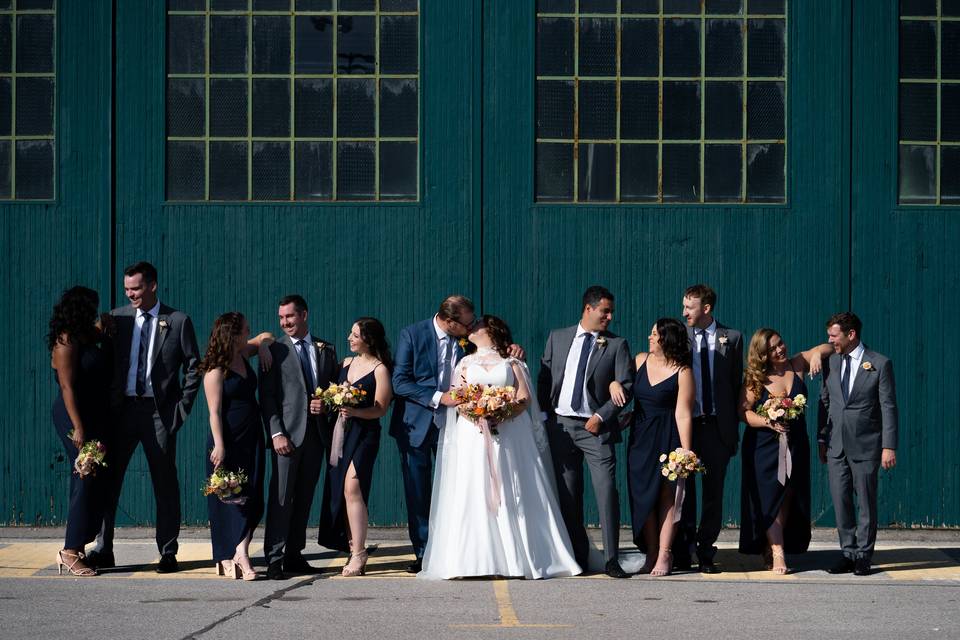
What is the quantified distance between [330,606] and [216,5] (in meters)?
6.32

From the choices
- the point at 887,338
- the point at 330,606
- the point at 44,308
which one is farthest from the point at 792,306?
the point at 44,308

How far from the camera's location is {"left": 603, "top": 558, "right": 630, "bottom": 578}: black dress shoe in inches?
448

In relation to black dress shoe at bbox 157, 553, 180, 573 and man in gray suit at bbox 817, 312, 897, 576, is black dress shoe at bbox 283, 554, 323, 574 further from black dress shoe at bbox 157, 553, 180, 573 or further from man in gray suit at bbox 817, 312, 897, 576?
man in gray suit at bbox 817, 312, 897, 576

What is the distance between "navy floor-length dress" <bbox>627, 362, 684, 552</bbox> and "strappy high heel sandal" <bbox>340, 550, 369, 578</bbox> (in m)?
2.10

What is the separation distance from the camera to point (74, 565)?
11367 mm

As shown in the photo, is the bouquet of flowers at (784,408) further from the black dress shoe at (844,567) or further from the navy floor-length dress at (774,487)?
the black dress shoe at (844,567)

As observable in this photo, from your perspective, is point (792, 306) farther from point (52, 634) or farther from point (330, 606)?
point (52, 634)

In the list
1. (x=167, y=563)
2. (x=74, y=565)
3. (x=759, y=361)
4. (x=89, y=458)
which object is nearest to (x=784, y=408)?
(x=759, y=361)

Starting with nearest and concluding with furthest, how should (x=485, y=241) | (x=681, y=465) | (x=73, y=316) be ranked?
(x=73, y=316) < (x=681, y=465) < (x=485, y=241)

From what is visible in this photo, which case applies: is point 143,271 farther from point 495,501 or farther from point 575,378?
point 575,378

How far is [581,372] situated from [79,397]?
3.83 meters

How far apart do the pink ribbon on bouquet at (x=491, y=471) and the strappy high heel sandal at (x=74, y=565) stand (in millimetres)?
3074

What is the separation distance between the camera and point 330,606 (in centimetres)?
→ 1002

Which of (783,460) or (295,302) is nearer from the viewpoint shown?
(295,302)
